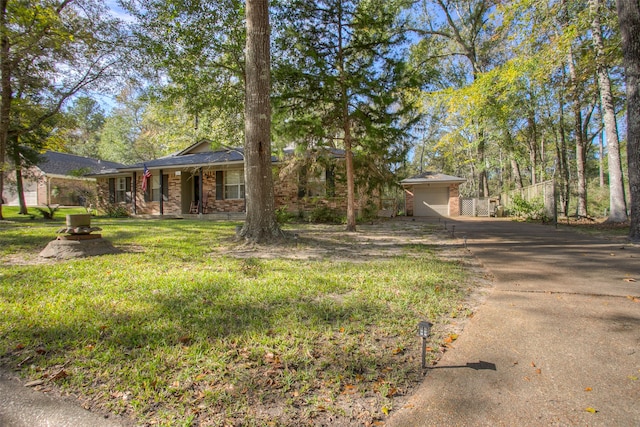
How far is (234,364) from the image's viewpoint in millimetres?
2129

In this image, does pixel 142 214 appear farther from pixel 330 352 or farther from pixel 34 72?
pixel 330 352

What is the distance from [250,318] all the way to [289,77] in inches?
307

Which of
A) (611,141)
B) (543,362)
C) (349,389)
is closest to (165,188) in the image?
(349,389)

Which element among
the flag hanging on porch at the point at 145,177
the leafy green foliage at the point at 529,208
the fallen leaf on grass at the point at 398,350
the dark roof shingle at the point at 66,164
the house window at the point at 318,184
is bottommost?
the fallen leaf on grass at the point at 398,350

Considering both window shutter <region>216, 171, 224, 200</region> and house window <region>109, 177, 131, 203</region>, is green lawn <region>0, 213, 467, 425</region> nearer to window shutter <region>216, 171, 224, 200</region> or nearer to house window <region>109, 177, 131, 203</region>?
window shutter <region>216, 171, 224, 200</region>

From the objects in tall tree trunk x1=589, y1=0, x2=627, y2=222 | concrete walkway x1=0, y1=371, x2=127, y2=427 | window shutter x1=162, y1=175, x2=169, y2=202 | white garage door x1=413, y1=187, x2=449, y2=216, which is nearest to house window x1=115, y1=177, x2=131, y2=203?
window shutter x1=162, y1=175, x2=169, y2=202

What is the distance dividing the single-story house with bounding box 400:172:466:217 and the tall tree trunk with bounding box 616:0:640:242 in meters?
13.6

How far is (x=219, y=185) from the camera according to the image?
16375mm

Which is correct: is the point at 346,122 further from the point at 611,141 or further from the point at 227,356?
the point at 611,141

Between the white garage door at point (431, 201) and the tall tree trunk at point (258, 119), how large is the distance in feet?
58.1

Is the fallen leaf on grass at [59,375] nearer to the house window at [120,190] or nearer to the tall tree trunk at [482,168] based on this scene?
the house window at [120,190]

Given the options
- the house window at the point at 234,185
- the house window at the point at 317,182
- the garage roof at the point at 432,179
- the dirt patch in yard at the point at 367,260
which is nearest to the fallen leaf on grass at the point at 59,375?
the dirt patch in yard at the point at 367,260

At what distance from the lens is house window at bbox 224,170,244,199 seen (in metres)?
16.1

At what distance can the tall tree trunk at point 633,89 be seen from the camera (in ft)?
23.3
